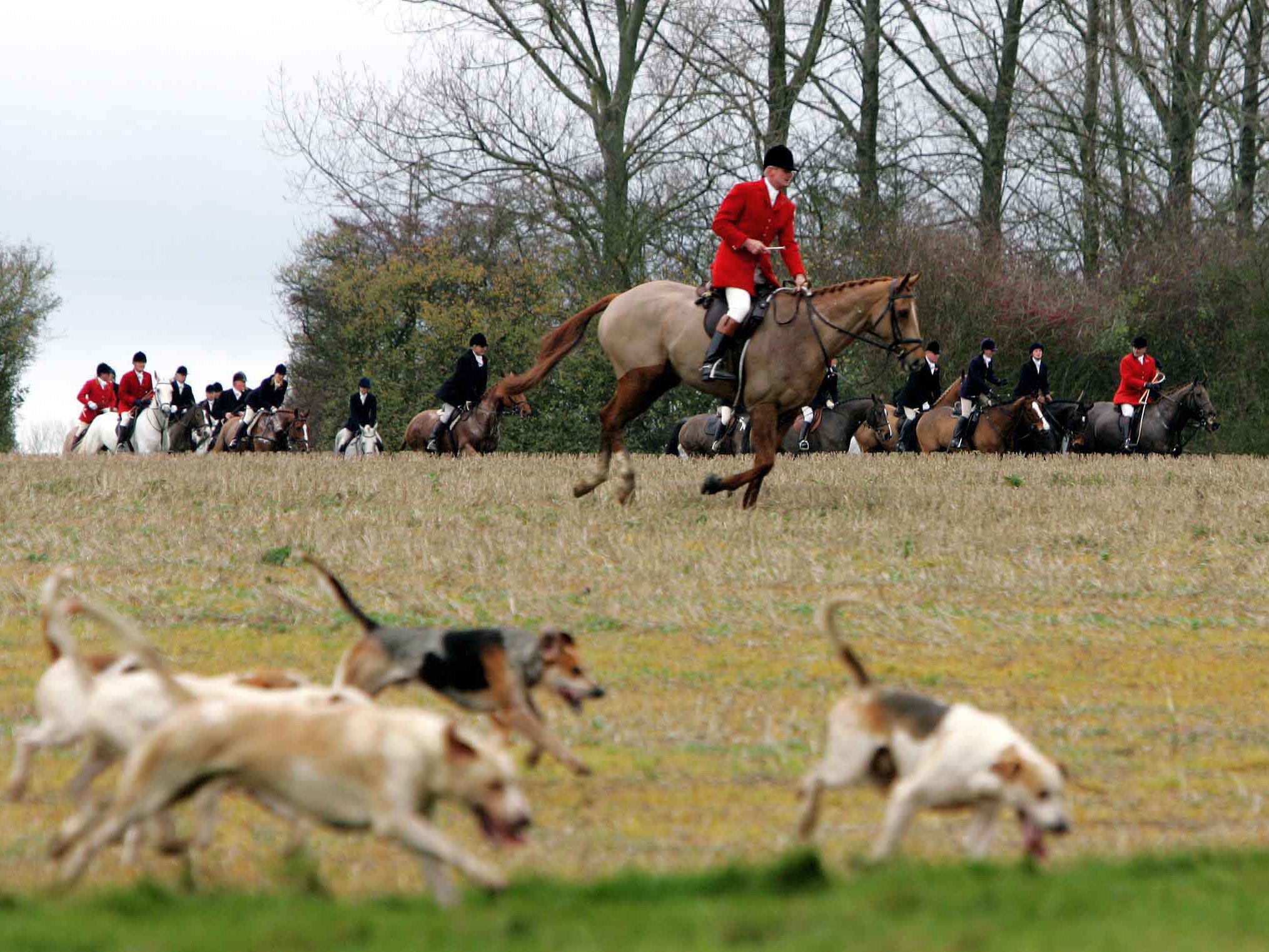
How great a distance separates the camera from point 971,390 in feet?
96.5

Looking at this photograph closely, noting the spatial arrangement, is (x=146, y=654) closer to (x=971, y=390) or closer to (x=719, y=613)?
(x=719, y=613)

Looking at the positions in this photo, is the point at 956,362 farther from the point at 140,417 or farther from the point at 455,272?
the point at 140,417

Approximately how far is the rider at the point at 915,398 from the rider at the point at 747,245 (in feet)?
54.3

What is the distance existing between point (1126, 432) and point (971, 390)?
9.44 feet

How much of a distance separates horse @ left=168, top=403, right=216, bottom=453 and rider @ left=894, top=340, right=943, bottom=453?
42.4 feet

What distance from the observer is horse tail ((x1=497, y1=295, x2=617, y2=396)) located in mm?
15977

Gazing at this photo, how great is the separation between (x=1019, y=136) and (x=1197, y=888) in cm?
3608

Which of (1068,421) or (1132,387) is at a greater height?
(1132,387)

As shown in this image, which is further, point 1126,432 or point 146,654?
point 1126,432

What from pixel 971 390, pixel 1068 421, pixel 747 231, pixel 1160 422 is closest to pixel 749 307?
pixel 747 231

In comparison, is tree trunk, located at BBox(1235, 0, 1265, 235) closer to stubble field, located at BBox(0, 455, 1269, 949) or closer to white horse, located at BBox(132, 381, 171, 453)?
stubble field, located at BBox(0, 455, 1269, 949)

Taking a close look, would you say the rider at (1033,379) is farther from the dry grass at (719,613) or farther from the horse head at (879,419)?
the dry grass at (719,613)

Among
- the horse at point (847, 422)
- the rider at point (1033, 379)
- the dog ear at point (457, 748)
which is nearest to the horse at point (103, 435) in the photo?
the horse at point (847, 422)

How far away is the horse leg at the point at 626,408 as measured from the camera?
1535 cm
